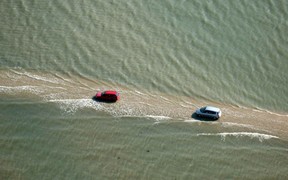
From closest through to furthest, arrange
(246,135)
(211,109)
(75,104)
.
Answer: (246,135) → (211,109) → (75,104)

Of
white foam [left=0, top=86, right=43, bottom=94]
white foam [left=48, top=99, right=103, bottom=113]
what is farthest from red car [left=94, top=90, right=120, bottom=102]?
white foam [left=0, top=86, right=43, bottom=94]

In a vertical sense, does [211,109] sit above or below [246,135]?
above

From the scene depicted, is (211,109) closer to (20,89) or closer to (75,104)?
(75,104)

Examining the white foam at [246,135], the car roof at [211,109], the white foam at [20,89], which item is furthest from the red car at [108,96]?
the white foam at [246,135]

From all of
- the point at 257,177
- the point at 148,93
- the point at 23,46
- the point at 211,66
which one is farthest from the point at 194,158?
the point at 23,46

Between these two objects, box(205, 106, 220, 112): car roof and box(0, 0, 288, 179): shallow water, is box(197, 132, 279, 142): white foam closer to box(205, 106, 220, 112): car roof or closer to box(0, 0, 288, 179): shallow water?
box(0, 0, 288, 179): shallow water

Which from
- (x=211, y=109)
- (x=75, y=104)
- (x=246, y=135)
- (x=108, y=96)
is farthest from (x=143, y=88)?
(x=246, y=135)

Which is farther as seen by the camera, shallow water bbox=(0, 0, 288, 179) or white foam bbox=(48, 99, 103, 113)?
white foam bbox=(48, 99, 103, 113)

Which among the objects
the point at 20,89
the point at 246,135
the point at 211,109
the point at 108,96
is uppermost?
the point at 20,89

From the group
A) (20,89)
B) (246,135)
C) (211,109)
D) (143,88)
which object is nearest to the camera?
(246,135)
